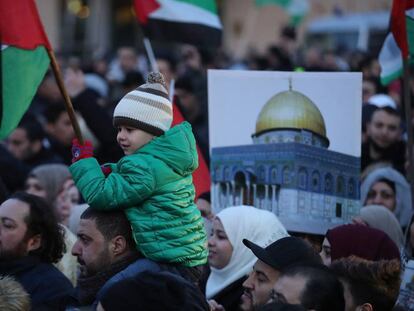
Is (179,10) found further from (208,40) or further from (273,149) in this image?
(273,149)

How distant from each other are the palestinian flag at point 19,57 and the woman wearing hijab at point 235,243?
127cm

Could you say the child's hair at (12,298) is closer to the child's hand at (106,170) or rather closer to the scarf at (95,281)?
the scarf at (95,281)

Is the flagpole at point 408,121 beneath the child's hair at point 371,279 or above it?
above

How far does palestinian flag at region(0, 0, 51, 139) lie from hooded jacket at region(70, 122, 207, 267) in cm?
51

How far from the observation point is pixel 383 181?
7133 millimetres

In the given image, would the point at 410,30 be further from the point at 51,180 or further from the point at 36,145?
the point at 36,145

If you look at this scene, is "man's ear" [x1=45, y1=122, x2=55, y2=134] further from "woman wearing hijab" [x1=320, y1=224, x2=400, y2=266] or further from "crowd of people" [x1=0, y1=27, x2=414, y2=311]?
"woman wearing hijab" [x1=320, y1=224, x2=400, y2=266]

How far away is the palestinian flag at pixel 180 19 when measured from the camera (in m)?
7.51

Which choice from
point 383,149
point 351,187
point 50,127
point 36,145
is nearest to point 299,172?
point 351,187

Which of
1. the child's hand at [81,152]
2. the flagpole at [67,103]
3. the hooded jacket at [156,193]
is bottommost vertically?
the hooded jacket at [156,193]

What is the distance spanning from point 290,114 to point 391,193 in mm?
1535

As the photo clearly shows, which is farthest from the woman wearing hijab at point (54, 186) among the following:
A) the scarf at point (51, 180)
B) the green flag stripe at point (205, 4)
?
the green flag stripe at point (205, 4)

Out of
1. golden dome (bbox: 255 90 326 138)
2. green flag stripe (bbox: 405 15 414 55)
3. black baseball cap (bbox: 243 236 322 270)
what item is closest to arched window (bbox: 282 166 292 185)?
golden dome (bbox: 255 90 326 138)

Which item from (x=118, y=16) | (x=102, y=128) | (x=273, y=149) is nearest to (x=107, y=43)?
(x=118, y=16)
